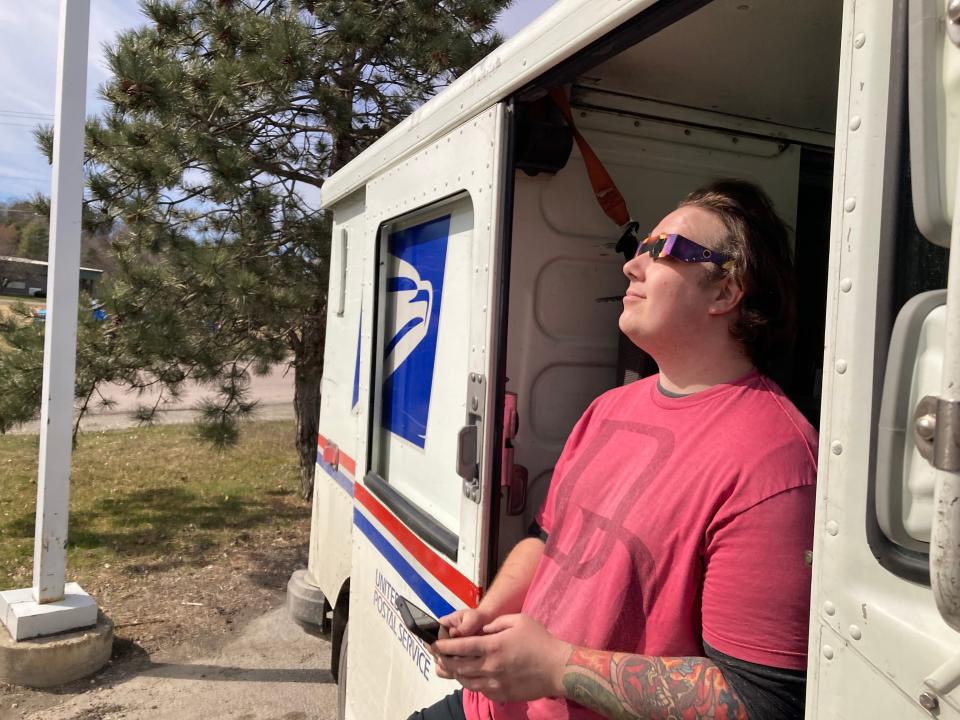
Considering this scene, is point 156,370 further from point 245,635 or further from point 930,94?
point 930,94

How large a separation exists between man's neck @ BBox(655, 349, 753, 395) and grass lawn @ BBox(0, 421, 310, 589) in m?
5.13

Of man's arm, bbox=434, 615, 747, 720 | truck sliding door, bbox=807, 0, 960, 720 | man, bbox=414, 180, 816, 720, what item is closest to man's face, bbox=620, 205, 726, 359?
man, bbox=414, 180, 816, 720

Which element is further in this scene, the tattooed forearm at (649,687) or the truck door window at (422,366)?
the truck door window at (422,366)

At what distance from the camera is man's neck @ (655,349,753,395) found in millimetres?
1464

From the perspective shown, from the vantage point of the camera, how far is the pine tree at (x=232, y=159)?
202 inches

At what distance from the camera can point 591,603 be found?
55.2 inches

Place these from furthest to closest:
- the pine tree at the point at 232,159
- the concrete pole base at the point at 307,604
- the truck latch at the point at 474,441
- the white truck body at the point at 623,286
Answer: the pine tree at the point at 232,159
the concrete pole base at the point at 307,604
the truck latch at the point at 474,441
the white truck body at the point at 623,286

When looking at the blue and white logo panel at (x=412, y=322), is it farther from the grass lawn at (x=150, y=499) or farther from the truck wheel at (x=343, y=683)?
the grass lawn at (x=150, y=499)

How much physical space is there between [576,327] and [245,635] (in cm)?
345

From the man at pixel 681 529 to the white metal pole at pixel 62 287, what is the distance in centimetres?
320

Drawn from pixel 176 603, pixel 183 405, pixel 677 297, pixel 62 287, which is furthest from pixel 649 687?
pixel 183 405

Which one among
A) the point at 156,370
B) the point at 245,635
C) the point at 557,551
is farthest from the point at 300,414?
the point at 557,551

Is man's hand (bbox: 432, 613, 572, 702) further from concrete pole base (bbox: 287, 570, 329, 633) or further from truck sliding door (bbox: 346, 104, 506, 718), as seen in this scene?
concrete pole base (bbox: 287, 570, 329, 633)

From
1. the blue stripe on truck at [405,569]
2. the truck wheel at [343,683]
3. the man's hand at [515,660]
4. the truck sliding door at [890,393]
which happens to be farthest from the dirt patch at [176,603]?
the truck sliding door at [890,393]
